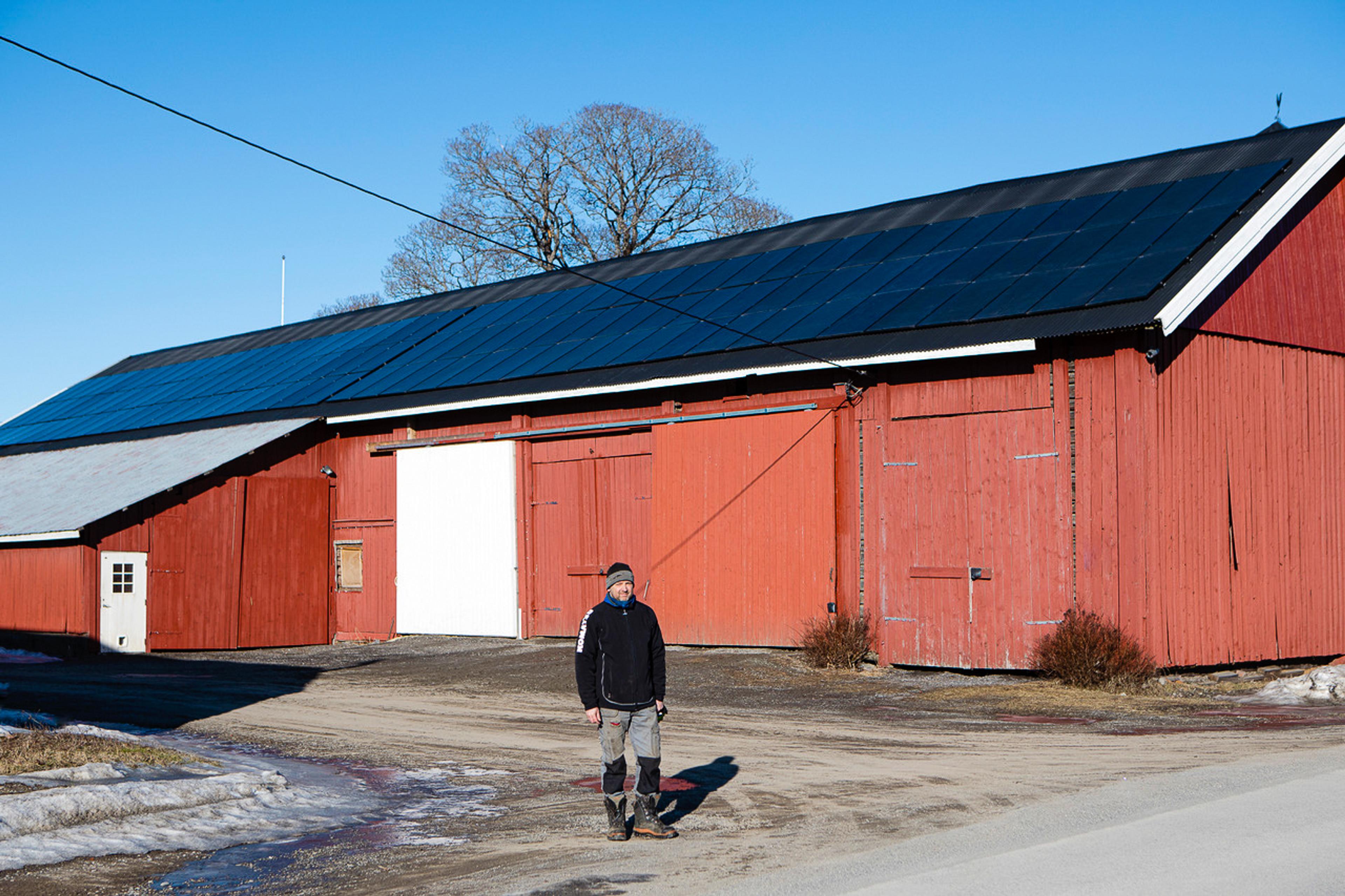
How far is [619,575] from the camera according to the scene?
8.88m

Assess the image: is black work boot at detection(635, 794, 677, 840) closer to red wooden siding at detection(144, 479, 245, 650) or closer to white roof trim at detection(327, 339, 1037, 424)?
white roof trim at detection(327, 339, 1037, 424)

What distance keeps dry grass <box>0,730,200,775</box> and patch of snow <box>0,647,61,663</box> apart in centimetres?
1399

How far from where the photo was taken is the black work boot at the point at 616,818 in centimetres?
845

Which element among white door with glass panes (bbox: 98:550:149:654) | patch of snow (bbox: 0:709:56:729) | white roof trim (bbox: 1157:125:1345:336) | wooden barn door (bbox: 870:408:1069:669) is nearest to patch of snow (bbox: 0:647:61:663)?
white door with glass panes (bbox: 98:550:149:654)

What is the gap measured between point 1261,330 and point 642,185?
1323 inches

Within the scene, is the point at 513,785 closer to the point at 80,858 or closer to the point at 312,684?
the point at 80,858

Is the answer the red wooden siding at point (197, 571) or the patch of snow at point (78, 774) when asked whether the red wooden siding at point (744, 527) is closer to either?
the red wooden siding at point (197, 571)

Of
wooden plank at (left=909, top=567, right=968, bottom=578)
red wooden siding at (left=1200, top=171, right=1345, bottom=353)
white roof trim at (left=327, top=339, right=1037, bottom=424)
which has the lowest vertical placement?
wooden plank at (left=909, top=567, right=968, bottom=578)

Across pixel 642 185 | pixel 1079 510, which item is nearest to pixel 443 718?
pixel 1079 510

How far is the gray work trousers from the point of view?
858 cm

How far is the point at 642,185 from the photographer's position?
4997 cm

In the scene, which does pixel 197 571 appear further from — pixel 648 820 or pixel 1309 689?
pixel 648 820

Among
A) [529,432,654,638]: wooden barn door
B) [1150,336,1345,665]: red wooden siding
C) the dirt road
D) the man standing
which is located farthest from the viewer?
[529,432,654,638]: wooden barn door

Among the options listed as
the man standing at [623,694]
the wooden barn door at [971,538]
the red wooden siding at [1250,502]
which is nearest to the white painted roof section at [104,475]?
the wooden barn door at [971,538]
